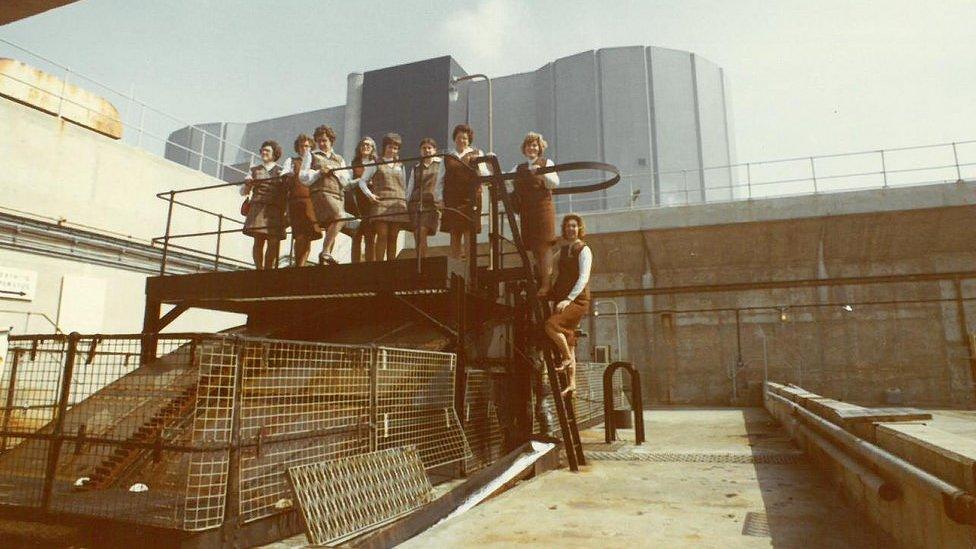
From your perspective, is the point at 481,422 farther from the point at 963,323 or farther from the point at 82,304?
the point at 963,323

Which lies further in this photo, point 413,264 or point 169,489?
point 413,264

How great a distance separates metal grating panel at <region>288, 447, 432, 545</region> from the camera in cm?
333

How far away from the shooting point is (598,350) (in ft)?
61.9

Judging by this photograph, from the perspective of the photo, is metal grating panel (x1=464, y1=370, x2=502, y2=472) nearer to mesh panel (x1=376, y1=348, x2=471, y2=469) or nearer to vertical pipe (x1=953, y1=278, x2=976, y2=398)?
mesh panel (x1=376, y1=348, x2=471, y2=469)

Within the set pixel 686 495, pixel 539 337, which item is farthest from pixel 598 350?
pixel 686 495

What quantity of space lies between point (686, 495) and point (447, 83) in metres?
27.1

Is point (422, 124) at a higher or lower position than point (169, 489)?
higher

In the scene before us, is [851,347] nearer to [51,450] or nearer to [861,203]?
[861,203]

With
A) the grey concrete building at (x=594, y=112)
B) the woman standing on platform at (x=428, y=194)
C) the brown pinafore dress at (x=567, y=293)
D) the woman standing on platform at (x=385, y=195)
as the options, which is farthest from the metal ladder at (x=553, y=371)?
the grey concrete building at (x=594, y=112)

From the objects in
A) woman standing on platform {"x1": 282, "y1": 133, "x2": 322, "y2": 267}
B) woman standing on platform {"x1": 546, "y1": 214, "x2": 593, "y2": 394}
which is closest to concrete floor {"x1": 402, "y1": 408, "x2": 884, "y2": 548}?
woman standing on platform {"x1": 546, "y1": 214, "x2": 593, "y2": 394}

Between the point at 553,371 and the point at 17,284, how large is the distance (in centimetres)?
992

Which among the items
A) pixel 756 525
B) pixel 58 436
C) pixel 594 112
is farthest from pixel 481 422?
pixel 594 112

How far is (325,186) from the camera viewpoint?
736 centimetres

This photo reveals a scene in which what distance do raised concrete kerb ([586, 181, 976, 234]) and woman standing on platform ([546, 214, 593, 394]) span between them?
13006 millimetres
